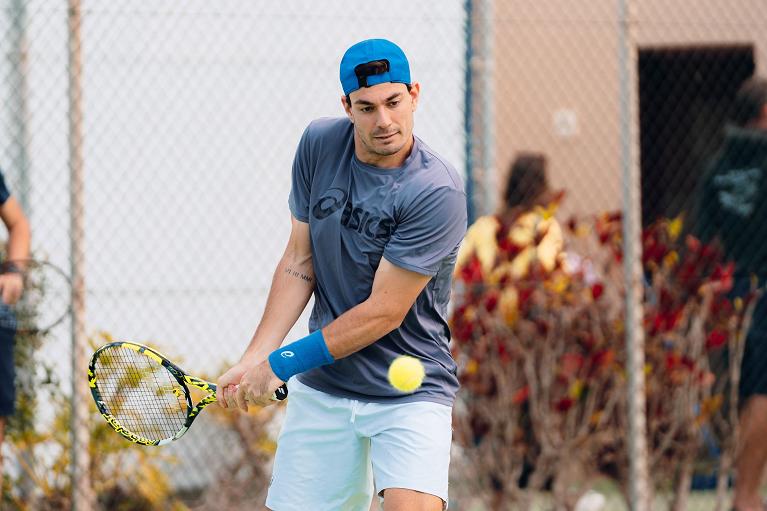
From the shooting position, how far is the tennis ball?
3.58m

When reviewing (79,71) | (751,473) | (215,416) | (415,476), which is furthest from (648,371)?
(79,71)

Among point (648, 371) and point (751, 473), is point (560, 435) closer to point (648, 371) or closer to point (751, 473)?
point (648, 371)

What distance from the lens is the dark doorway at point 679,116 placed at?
722 centimetres

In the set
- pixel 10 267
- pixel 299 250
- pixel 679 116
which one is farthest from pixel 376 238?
pixel 679 116

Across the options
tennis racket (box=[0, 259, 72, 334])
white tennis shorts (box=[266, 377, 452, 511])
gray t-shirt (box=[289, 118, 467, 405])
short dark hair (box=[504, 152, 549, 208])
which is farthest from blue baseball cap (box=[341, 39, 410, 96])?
short dark hair (box=[504, 152, 549, 208])

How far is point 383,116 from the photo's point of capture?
351cm

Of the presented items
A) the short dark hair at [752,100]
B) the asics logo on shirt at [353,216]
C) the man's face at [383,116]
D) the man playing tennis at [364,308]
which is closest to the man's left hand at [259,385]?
the man playing tennis at [364,308]

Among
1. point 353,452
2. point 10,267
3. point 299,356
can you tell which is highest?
point 10,267

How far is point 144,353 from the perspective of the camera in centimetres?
382

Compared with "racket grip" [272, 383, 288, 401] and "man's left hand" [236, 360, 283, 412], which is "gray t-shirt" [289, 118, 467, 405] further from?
"man's left hand" [236, 360, 283, 412]

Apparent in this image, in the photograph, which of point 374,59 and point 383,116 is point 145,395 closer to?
point 383,116

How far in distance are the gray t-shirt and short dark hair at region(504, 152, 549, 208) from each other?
2287 millimetres

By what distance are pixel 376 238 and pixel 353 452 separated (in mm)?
676

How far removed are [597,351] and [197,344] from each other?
1870 mm
